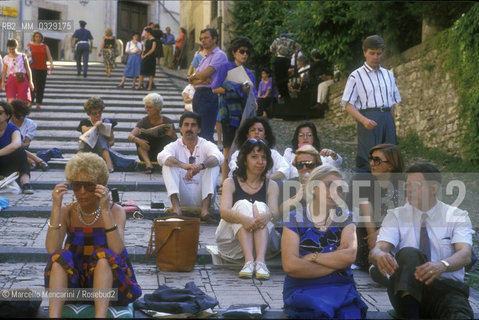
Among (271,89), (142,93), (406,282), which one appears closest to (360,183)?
(406,282)

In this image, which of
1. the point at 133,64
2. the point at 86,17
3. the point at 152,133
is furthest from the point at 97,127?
Result: the point at 86,17

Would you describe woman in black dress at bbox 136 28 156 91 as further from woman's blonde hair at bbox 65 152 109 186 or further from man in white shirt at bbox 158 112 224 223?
woman's blonde hair at bbox 65 152 109 186

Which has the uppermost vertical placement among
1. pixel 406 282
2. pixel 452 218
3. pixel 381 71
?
pixel 381 71

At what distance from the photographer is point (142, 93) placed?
60.3 feet

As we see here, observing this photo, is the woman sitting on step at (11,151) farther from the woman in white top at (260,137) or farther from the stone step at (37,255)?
the woman in white top at (260,137)

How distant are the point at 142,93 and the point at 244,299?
1325 centimetres

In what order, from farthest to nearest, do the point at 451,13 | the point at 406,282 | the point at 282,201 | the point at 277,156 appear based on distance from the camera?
the point at 451,13 < the point at 277,156 < the point at 282,201 < the point at 406,282

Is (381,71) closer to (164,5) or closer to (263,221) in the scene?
(263,221)

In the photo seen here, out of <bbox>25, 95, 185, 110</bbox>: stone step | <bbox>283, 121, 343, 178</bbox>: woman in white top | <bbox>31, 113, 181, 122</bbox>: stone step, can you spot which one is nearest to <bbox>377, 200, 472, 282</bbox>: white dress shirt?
<bbox>283, 121, 343, 178</bbox>: woman in white top

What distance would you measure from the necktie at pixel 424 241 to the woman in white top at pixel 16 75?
10.4 m

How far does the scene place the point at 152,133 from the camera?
10617 mm

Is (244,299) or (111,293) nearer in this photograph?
(111,293)

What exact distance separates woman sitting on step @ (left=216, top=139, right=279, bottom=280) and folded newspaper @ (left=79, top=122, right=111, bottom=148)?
396cm

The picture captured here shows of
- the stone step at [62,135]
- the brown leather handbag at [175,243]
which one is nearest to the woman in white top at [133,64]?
the stone step at [62,135]
